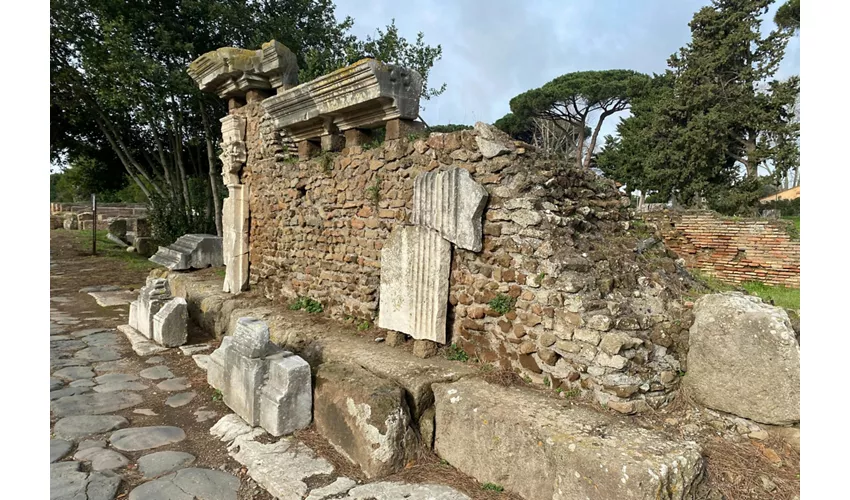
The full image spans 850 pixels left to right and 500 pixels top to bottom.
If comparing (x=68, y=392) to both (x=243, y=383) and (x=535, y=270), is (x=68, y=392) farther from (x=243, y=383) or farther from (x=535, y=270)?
(x=535, y=270)

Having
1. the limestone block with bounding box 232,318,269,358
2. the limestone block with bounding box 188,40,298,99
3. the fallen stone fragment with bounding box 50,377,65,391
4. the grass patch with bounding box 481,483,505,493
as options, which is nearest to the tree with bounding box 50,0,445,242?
the limestone block with bounding box 188,40,298,99

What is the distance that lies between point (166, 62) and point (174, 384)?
10040 mm

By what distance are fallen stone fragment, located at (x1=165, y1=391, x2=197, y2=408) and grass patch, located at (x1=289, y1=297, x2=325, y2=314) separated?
1.33m

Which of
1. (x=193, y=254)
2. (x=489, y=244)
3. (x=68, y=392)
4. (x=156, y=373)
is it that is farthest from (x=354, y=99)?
(x=193, y=254)

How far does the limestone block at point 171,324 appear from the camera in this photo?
5.53 m

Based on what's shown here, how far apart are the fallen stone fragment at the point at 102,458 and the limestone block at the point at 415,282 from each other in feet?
6.64

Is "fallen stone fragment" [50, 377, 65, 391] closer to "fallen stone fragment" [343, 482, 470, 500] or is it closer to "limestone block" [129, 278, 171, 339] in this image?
"limestone block" [129, 278, 171, 339]

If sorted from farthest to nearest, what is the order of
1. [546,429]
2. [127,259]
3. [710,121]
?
1. [710,121]
2. [127,259]
3. [546,429]

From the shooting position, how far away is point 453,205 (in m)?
3.46

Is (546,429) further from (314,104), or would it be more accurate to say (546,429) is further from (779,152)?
(779,152)

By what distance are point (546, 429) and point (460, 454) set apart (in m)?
A: 0.66

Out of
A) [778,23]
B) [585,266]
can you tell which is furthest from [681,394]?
[778,23]

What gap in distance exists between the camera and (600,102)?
24156mm

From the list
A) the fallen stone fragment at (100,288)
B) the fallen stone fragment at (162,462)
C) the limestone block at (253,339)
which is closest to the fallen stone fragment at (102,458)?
the fallen stone fragment at (162,462)
